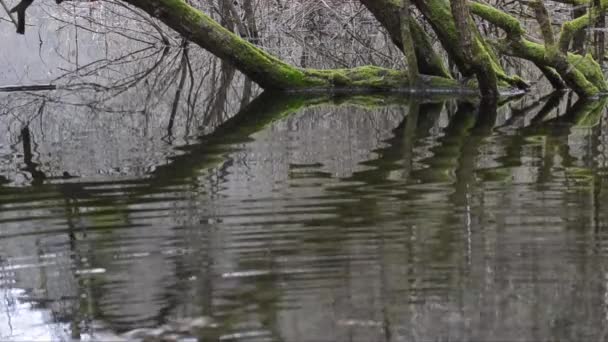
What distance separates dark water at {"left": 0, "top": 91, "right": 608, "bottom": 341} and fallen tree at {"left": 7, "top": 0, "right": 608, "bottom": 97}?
196 inches

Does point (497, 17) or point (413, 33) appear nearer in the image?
point (497, 17)

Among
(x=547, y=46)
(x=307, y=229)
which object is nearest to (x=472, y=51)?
(x=547, y=46)

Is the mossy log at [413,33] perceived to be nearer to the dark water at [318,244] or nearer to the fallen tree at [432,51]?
the fallen tree at [432,51]

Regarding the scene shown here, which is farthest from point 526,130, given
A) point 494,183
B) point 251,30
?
point 251,30

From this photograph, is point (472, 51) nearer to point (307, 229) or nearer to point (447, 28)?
point (447, 28)

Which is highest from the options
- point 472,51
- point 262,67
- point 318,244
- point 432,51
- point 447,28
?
point 447,28

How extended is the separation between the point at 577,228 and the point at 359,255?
1491mm

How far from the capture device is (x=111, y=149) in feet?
33.0

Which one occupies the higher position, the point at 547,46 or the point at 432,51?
the point at 432,51

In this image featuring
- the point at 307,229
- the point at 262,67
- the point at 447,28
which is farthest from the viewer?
the point at 262,67

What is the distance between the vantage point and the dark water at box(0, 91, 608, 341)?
399 cm

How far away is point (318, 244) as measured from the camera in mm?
5277

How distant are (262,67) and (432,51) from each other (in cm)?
315

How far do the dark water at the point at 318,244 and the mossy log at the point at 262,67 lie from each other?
5.11 meters
